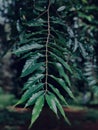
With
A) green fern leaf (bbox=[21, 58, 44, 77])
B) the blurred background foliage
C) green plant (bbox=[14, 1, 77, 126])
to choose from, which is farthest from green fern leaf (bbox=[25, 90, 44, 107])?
the blurred background foliage

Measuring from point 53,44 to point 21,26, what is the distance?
1.38 ft

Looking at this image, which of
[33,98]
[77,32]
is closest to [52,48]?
[33,98]

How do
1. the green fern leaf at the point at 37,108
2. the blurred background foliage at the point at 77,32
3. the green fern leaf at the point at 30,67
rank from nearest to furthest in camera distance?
the green fern leaf at the point at 37,108
the green fern leaf at the point at 30,67
the blurred background foliage at the point at 77,32

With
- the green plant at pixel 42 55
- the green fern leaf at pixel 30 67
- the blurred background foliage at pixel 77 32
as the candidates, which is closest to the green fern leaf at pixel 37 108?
the green plant at pixel 42 55

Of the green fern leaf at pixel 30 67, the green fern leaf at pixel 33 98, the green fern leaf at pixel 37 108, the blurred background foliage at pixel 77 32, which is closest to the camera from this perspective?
the green fern leaf at pixel 37 108

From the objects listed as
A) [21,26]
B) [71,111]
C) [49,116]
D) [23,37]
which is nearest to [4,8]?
[21,26]

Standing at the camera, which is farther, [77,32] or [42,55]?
[77,32]

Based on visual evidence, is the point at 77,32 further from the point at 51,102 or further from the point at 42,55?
the point at 51,102

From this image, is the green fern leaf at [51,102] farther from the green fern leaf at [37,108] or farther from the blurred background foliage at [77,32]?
the blurred background foliage at [77,32]

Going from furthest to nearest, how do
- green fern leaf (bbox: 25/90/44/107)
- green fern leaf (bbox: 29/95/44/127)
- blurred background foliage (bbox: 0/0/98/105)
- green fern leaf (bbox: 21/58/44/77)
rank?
blurred background foliage (bbox: 0/0/98/105), green fern leaf (bbox: 21/58/44/77), green fern leaf (bbox: 25/90/44/107), green fern leaf (bbox: 29/95/44/127)

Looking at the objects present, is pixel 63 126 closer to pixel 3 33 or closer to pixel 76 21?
pixel 3 33

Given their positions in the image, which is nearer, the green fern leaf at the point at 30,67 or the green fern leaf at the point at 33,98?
the green fern leaf at the point at 33,98

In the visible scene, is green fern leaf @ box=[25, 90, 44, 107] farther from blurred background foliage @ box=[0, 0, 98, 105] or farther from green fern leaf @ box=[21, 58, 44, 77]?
blurred background foliage @ box=[0, 0, 98, 105]

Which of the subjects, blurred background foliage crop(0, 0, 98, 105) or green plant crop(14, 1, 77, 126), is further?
blurred background foliage crop(0, 0, 98, 105)
